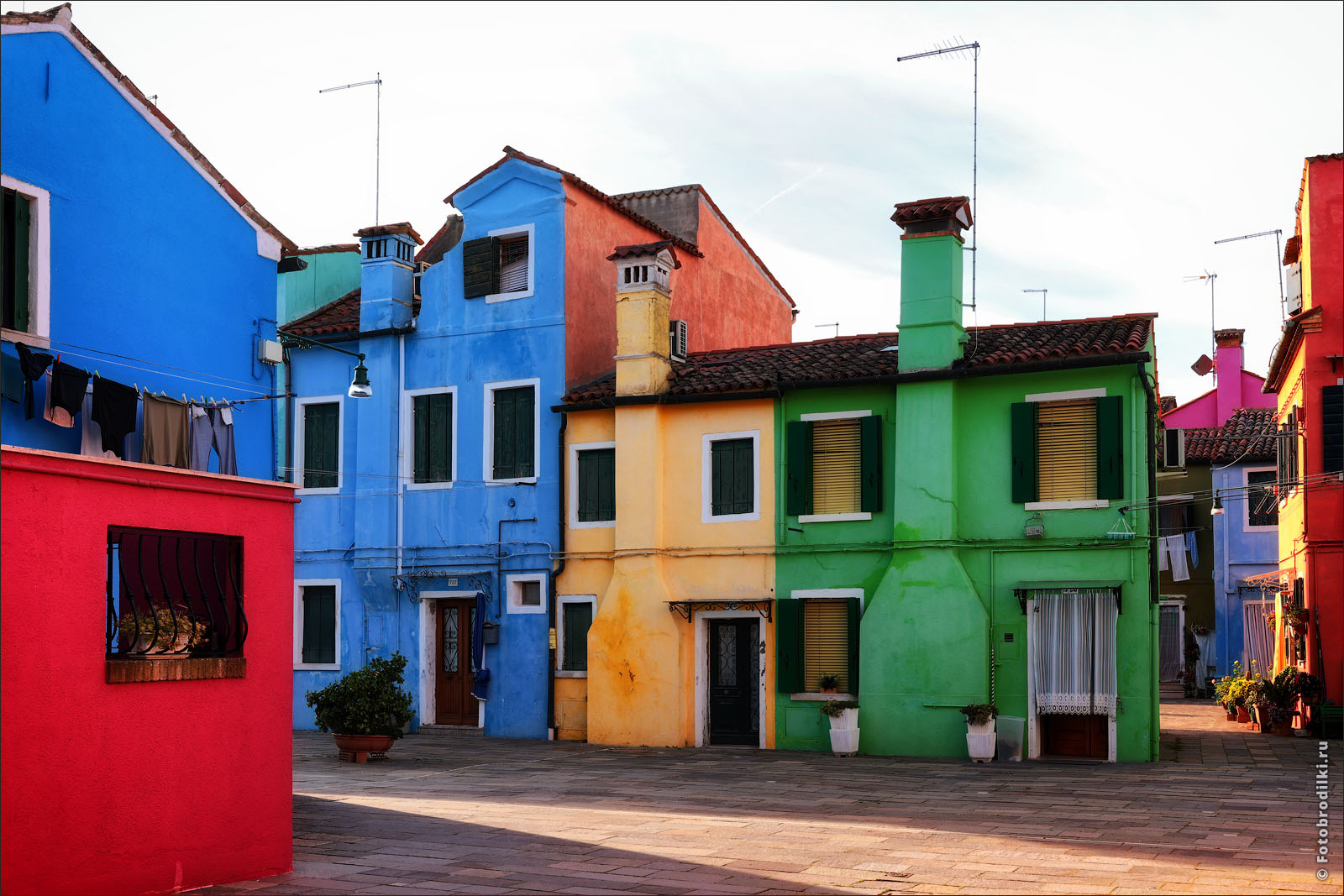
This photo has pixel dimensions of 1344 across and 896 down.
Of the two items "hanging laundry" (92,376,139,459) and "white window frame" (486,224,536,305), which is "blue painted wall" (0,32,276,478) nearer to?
"hanging laundry" (92,376,139,459)

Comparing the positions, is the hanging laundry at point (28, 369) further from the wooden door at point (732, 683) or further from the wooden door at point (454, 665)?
the wooden door at point (454, 665)

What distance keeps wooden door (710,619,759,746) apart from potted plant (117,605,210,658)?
41.1 ft

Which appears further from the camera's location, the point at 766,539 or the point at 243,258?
the point at 766,539

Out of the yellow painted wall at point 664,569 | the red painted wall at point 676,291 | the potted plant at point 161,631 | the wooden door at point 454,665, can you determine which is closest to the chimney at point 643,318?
the yellow painted wall at point 664,569

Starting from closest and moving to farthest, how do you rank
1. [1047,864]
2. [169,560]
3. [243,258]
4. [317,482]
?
[169,560] → [1047,864] → [243,258] → [317,482]

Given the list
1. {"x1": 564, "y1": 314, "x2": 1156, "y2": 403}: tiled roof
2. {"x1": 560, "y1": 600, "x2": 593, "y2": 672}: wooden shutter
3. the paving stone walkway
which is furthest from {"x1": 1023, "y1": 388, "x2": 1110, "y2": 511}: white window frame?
{"x1": 560, "y1": 600, "x2": 593, "y2": 672}: wooden shutter

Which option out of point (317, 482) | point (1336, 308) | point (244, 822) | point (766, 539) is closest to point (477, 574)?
point (317, 482)

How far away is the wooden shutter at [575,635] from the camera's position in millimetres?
22547

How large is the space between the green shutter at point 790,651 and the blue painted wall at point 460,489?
424 cm

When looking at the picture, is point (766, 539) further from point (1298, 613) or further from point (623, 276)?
point (1298, 613)

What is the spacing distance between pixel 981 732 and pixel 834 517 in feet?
13.1

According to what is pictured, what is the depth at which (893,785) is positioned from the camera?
16016 mm

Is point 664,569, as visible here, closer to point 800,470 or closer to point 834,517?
point 800,470

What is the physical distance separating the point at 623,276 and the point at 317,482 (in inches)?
280
